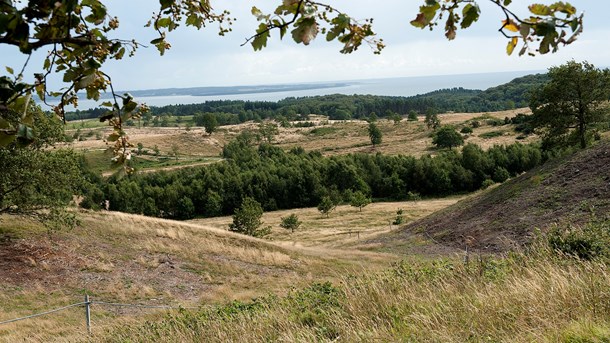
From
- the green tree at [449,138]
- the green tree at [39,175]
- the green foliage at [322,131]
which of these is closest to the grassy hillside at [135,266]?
the green tree at [39,175]

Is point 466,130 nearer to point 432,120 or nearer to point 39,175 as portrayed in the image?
point 432,120

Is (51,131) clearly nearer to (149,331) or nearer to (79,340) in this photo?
(79,340)

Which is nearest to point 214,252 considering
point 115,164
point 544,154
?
point 115,164

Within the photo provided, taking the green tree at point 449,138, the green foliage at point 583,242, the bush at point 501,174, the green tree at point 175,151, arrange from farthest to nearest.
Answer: the green tree at point 175,151 < the green tree at point 449,138 < the bush at point 501,174 < the green foliage at point 583,242

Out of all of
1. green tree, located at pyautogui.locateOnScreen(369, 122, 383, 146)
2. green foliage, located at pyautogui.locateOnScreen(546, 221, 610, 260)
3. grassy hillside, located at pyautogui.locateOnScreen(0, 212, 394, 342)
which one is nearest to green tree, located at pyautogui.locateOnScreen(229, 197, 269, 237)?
grassy hillside, located at pyautogui.locateOnScreen(0, 212, 394, 342)

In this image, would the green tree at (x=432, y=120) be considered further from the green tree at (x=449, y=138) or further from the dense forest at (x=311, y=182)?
the dense forest at (x=311, y=182)

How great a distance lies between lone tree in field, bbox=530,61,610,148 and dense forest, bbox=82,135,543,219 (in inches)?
1933

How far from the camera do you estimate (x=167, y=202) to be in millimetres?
87812

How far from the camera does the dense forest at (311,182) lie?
8388cm

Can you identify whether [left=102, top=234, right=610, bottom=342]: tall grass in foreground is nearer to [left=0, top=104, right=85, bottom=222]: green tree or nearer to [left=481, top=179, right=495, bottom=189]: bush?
[left=0, top=104, right=85, bottom=222]: green tree

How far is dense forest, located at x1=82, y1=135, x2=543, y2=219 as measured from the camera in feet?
275

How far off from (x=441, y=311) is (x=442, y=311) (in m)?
0.02

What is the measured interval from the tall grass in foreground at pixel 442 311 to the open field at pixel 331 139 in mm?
106138

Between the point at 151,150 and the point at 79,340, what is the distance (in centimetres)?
13799
